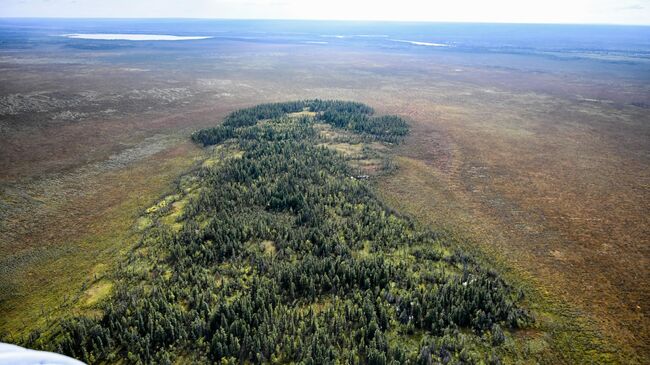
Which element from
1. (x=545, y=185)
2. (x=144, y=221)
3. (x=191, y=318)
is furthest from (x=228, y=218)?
(x=545, y=185)

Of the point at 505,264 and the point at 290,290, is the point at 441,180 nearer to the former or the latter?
the point at 505,264

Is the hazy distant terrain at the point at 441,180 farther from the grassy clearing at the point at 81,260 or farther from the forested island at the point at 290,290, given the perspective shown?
the forested island at the point at 290,290

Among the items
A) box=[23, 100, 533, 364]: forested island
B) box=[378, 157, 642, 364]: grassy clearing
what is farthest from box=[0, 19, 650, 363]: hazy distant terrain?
box=[23, 100, 533, 364]: forested island

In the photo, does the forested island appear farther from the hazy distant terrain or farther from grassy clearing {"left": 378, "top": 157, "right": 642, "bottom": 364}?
the hazy distant terrain

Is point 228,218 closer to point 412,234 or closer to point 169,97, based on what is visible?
point 412,234

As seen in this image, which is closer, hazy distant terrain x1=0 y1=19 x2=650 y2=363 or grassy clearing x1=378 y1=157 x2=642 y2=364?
grassy clearing x1=378 y1=157 x2=642 y2=364

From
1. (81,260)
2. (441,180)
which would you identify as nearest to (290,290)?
(81,260)
